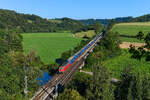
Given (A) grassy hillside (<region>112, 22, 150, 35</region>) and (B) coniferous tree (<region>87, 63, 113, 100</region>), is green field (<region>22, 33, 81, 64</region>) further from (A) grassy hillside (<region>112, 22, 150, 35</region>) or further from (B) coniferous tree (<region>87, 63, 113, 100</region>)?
(B) coniferous tree (<region>87, 63, 113, 100</region>)

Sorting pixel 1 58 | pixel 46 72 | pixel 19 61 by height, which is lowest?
pixel 46 72

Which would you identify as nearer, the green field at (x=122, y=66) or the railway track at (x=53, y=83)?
the railway track at (x=53, y=83)

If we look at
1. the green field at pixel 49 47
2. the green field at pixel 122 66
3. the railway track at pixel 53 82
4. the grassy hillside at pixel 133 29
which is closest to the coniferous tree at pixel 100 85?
the railway track at pixel 53 82

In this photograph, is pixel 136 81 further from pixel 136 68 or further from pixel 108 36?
pixel 108 36

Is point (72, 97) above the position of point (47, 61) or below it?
above

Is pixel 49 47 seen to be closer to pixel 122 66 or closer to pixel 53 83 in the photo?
pixel 122 66

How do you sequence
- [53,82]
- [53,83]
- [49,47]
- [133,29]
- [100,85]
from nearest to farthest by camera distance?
[100,85]
[53,83]
[53,82]
[49,47]
[133,29]

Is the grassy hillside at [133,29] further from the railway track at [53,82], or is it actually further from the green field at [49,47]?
the railway track at [53,82]

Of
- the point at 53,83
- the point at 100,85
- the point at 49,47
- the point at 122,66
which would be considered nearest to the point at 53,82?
the point at 53,83

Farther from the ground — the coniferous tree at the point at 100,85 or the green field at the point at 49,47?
the coniferous tree at the point at 100,85

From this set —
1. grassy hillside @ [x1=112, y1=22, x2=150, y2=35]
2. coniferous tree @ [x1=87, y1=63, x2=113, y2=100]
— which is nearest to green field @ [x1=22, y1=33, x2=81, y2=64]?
grassy hillside @ [x1=112, y1=22, x2=150, y2=35]

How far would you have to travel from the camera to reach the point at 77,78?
144ft

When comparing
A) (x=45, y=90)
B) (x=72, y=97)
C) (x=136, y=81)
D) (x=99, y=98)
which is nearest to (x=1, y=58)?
(x=45, y=90)

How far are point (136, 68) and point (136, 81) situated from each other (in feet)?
126
